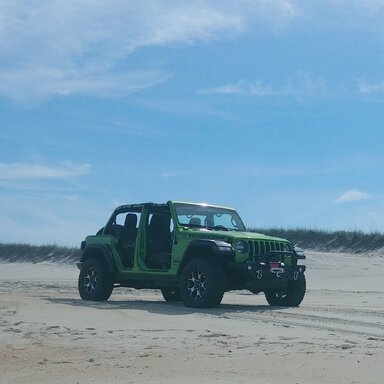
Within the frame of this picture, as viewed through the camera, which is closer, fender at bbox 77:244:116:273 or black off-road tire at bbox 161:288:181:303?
fender at bbox 77:244:116:273

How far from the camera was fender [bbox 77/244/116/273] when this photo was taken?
16.4m

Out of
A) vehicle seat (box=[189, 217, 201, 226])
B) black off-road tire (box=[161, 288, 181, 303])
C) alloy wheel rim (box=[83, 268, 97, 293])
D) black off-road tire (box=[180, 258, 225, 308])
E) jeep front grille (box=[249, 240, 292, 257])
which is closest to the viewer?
black off-road tire (box=[180, 258, 225, 308])

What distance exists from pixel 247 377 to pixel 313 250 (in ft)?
70.3

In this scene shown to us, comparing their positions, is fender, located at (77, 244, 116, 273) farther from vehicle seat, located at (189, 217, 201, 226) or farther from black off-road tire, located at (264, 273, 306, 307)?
black off-road tire, located at (264, 273, 306, 307)

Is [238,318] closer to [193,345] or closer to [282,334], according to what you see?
[282,334]

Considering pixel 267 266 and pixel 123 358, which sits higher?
pixel 267 266

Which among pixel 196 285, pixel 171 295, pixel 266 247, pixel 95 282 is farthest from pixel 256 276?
pixel 95 282

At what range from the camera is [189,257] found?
14992 mm

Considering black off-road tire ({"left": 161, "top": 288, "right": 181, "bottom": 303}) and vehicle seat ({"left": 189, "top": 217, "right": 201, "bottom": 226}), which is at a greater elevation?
vehicle seat ({"left": 189, "top": 217, "right": 201, "bottom": 226})

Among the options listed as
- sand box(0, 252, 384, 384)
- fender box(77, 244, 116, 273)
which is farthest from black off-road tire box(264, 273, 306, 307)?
fender box(77, 244, 116, 273)

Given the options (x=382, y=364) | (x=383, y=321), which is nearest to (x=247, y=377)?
(x=382, y=364)

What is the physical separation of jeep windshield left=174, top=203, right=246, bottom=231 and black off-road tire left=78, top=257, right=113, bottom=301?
200 centimetres

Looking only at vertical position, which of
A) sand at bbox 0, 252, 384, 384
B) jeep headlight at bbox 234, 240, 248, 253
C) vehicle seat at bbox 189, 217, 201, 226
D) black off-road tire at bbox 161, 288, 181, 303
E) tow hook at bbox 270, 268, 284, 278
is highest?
vehicle seat at bbox 189, 217, 201, 226

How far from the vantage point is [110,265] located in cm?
1634
